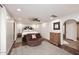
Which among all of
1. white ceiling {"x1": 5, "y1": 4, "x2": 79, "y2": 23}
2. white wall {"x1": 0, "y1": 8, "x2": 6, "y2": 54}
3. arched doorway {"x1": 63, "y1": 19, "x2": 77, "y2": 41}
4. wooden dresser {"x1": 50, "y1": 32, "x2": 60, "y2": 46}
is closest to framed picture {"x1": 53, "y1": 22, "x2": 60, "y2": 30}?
wooden dresser {"x1": 50, "y1": 32, "x2": 60, "y2": 46}

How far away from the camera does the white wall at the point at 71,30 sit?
472cm

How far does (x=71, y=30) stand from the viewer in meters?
5.05

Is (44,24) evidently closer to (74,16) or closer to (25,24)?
(25,24)

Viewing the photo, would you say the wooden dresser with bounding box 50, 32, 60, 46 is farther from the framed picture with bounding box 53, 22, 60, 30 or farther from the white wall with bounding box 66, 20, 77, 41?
the white wall with bounding box 66, 20, 77, 41

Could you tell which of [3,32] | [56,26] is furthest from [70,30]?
[3,32]

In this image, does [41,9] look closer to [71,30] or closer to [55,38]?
[71,30]

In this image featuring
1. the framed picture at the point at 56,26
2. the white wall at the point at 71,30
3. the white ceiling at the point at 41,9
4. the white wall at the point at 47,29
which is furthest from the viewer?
the framed picture at the point at 56,26

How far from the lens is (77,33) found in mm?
4523

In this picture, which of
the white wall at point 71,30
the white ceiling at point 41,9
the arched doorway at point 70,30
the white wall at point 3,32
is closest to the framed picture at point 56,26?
the arched doorway at point 70,30

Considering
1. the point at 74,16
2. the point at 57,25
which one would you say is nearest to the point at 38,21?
the point at 57,25

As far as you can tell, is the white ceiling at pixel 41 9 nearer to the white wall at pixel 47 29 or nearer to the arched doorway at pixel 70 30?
the white wall at pixel 47 29

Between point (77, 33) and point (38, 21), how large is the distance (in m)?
2.14

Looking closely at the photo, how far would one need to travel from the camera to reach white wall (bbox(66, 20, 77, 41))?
4719 mm

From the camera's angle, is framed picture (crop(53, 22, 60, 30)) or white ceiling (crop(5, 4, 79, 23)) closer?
white ceiling (crop(5, 4, 79, 23))
